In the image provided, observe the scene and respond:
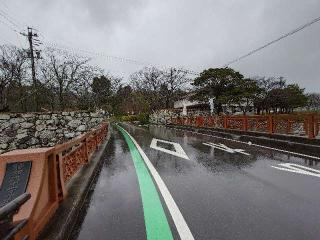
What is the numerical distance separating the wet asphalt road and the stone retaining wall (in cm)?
1252

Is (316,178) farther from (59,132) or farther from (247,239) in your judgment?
(59,132)

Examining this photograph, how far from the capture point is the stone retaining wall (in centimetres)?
1942

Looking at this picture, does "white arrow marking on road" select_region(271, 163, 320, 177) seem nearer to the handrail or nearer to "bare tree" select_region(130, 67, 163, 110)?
the handrail

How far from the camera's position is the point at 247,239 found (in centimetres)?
375

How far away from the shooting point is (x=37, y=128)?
2041cm

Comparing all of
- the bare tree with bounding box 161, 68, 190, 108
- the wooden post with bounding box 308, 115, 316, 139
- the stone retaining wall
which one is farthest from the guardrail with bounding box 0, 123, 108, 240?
the bare tree with bounding box 161, 68, 190, 108

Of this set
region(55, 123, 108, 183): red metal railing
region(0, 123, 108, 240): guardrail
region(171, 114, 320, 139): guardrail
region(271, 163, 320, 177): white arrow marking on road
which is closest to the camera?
region(0, 123, 108, 240): guardrail

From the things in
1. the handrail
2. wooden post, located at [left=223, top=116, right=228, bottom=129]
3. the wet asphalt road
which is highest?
the handrail

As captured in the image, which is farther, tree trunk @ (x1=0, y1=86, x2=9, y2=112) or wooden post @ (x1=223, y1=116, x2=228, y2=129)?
wooden post @ (x1=223, y1=116, x2=228, y2=129)

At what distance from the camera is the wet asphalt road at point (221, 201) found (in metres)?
4.10

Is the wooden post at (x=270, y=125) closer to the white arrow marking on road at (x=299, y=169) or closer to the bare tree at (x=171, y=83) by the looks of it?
the white arrow marking on road at (x=299, y=169)

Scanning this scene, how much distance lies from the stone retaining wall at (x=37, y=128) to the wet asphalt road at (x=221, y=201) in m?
12.5

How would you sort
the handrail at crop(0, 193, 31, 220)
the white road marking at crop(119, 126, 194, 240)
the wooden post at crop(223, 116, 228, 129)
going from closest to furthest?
the handrail at crop(0, 193, 31, 220) < the white road marking at crop(119, 126, 194, 240) < the wooden post at crop(223, 116, 228, 129)

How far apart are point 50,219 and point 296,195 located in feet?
14.1
